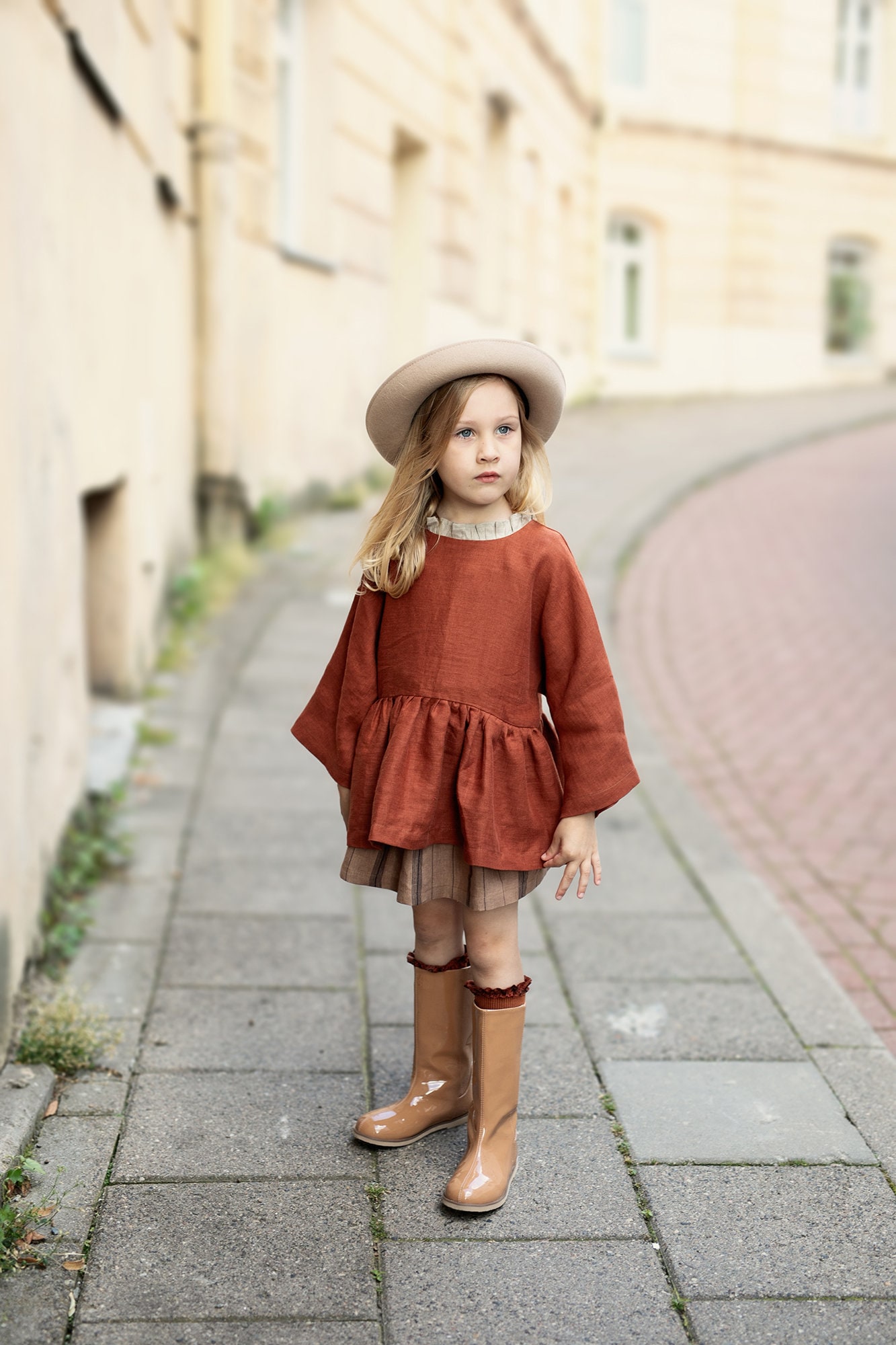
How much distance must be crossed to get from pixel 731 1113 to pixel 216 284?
240 inches

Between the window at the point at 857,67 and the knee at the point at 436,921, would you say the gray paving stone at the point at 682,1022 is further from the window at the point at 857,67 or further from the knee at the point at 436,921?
the window at the point at 857,67

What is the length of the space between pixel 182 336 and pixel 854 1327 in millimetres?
6405

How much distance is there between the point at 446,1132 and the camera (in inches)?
113

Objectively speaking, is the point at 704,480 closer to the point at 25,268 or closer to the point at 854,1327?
the point at 25,268

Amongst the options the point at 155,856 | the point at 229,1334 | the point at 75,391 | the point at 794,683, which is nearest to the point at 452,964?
the point at 229,1334

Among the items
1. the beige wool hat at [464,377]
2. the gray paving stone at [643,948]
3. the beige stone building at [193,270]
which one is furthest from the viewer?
the gray paving stone at [643,948]

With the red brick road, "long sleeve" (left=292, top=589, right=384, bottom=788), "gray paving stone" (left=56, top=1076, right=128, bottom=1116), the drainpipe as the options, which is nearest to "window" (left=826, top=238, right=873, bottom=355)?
the red brick road

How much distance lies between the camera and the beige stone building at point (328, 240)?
146 inches

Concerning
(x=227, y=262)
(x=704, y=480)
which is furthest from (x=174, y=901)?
(x=704, y=480)

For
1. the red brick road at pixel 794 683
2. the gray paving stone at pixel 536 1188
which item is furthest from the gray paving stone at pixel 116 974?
the red brick road at pixel 794 683

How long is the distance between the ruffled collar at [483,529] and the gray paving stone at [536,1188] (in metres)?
1.23

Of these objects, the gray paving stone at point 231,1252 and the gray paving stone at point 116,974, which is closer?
the gray paving stone at point 231,1252

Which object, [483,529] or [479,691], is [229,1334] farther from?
[483,529]

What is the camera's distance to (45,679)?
3.75 metres
